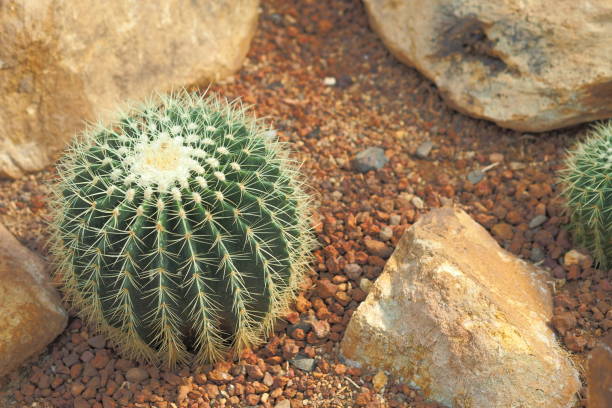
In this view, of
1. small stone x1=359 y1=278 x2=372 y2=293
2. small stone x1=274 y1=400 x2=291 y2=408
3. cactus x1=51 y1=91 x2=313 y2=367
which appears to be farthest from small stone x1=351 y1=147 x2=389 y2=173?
small stone x1=274 y1=400 x2=291 y2=408

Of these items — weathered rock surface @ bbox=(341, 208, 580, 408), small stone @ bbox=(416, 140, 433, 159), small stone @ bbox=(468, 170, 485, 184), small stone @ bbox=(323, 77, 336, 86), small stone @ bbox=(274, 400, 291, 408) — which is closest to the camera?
weathered rock surface @ bbox=(341, 208, 580, 408)

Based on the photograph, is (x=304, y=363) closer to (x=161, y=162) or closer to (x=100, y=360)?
(x=100, y=360)

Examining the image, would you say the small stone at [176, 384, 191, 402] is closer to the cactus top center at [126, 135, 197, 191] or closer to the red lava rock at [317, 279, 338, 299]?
the red lava rock at [317, 279, 338, 299]

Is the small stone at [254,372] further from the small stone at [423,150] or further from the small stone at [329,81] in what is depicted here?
the small stone at [329,81]

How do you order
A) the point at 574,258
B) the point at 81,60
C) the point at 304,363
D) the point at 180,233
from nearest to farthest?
the point at 180,233
the point at 304,363
the point at 574,258
the point at 81,60

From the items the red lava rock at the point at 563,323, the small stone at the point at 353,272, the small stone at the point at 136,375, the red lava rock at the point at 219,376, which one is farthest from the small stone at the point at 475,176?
the small stone at the point at 136,375

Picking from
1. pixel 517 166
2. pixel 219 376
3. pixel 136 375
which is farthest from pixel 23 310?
pixel 517 166

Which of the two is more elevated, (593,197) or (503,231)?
(593,197)
